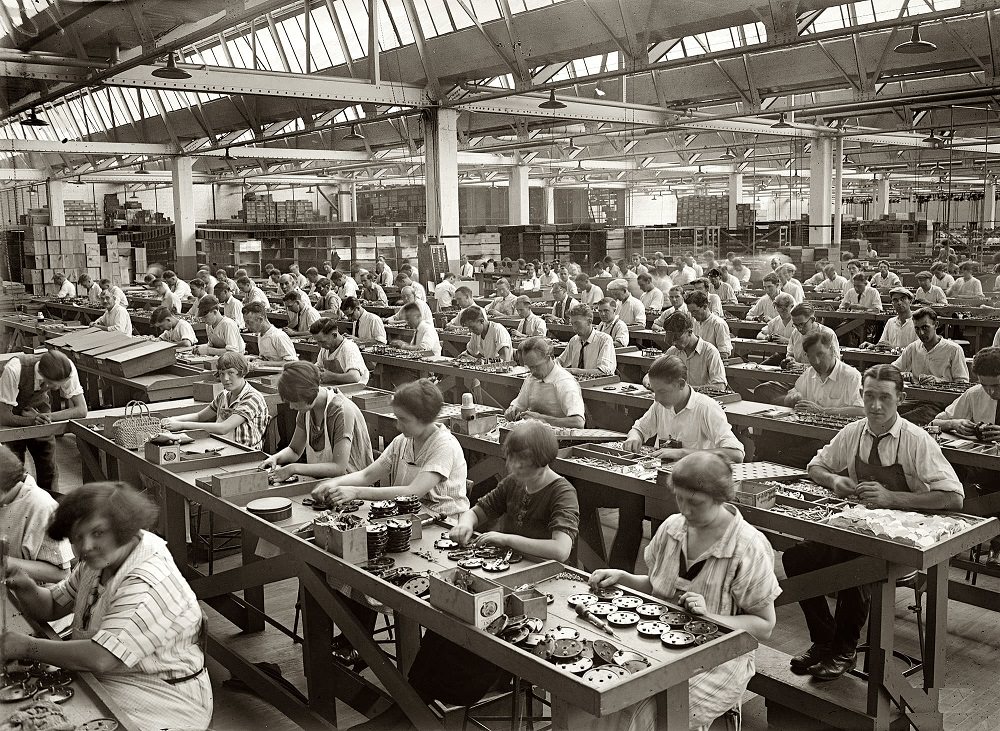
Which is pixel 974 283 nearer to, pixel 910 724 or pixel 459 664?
pixel 910 724

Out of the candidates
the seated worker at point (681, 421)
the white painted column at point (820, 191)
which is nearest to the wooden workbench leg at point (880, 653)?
the seated worker at point (681, 421)

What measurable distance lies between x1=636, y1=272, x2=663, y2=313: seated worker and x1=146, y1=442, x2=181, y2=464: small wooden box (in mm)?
9945

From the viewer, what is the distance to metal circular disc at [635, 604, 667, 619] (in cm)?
321

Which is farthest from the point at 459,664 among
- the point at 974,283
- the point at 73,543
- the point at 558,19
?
the point at 974,283

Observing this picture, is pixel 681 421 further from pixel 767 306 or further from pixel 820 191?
pixel 820 191

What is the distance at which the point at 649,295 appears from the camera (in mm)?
14547

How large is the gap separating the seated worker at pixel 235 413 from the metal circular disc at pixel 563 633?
3528 millimetres

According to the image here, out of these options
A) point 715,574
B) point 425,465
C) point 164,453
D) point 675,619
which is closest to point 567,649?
point 675,619

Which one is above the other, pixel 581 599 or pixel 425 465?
pixel 425 465

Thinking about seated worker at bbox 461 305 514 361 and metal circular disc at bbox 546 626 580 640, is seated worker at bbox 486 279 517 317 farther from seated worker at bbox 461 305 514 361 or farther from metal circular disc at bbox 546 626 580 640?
metal circular disc at bbox 546 626 580 640

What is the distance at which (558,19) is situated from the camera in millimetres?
13812

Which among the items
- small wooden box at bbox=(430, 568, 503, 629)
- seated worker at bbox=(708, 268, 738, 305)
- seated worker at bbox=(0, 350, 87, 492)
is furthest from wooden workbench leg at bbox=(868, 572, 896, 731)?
seated worker at bbox=(708, 268, 738, 305)

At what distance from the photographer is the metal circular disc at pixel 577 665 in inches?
110

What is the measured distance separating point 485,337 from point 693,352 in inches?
121
